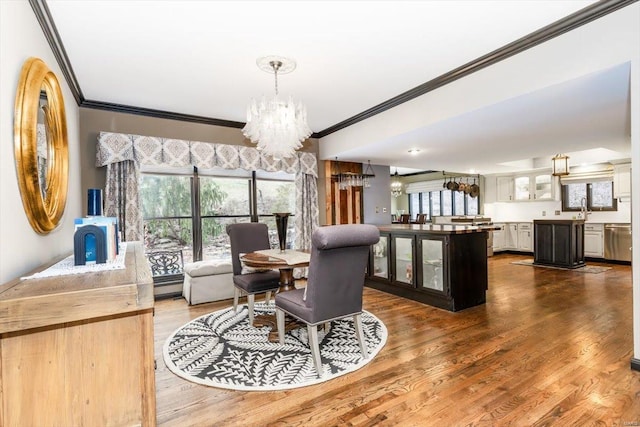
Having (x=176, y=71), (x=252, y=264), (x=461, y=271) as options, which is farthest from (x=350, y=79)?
(x=461, y=271)

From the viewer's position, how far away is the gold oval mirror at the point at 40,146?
1.68m

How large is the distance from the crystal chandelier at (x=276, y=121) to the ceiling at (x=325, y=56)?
161mm

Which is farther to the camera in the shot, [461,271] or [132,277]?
[461,271]

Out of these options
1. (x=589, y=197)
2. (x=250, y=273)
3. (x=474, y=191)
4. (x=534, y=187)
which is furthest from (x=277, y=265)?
(x=589, y=197)

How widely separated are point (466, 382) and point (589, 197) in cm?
726

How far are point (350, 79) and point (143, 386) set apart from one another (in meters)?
3.13

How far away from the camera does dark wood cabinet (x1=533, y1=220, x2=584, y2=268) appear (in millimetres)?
6203

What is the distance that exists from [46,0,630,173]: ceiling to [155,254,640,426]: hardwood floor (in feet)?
7.02

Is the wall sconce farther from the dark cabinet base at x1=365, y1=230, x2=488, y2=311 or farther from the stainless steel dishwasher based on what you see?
the dark cabinet base at x1=365, y1=230, x2=488, y2=311

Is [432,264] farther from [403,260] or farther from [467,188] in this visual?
[467,188]

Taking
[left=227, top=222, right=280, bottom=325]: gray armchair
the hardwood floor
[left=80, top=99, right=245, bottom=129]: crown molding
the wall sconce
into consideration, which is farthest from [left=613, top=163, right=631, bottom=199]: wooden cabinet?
[left=80, top=99, right=245, bottom=129]: crown molding

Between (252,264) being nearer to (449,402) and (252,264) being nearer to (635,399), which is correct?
(449,402)

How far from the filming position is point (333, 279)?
95.3 inches

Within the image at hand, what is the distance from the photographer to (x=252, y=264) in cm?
291
